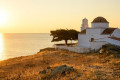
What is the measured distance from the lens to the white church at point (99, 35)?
114 ft

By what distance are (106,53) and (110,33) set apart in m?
8.74

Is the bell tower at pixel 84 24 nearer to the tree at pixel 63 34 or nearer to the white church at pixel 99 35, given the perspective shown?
the tree at pixel 63 34

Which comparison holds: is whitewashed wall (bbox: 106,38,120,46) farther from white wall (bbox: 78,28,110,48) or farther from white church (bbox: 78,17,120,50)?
white wall (bbox: 78,28,110,48)

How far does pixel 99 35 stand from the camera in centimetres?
3881

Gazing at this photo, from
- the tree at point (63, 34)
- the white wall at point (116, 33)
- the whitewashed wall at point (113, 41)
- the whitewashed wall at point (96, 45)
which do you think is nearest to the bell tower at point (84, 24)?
the tree at point (63, 34)

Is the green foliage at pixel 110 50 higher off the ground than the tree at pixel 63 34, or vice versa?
the tree at pixel 63 34

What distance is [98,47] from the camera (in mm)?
35469

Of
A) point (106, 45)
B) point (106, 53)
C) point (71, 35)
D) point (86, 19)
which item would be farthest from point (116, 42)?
point (86, 19)

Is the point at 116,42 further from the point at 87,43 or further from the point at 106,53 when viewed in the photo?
the point at 87,43

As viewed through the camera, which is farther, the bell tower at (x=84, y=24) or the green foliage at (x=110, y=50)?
the bell tower at (x=84, y=24)

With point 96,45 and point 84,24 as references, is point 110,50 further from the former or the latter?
point 84,24

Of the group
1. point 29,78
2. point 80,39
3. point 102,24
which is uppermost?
point 102,24

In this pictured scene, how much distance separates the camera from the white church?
114ft

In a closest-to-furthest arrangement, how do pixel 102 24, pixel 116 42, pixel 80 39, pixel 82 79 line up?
pixel 82 79 → pixel 116 42 → pixel 102 24 → pixel 80 39
